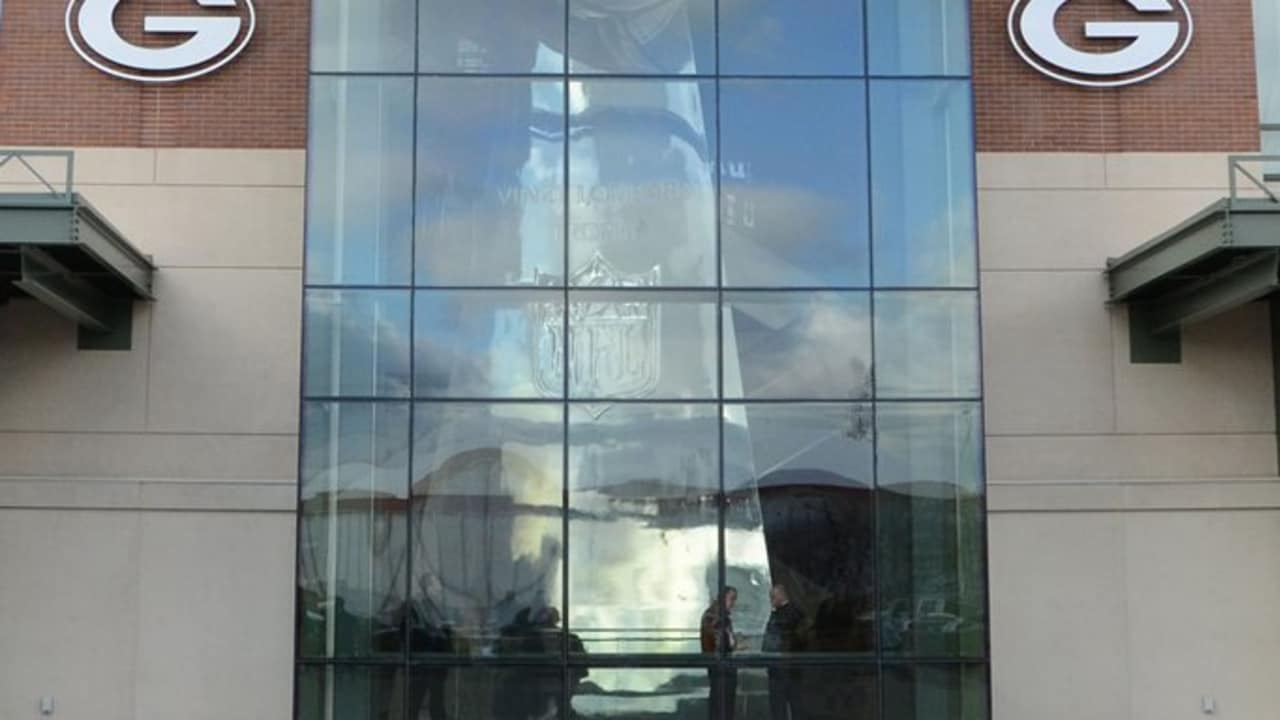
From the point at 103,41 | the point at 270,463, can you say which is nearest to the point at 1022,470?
the point at 270,463

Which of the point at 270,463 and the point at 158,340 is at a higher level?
the point at 158,340

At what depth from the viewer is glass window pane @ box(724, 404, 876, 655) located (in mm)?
15625

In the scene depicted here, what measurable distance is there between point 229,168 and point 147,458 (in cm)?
321

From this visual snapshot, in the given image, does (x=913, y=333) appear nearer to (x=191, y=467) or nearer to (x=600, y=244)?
(x=600, y=244)

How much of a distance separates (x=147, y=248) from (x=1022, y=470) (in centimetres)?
959

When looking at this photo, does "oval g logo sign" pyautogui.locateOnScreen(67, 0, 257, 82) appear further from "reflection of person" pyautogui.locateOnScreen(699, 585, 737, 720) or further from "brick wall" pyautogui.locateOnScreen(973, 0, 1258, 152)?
"brick wall" pyautogui.locateOnScreen(973, 0, 1258, 152)

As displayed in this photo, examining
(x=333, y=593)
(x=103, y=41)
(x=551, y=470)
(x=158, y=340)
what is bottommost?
(x=333, y=593)

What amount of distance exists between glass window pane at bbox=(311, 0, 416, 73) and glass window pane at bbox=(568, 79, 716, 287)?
6.33 ft

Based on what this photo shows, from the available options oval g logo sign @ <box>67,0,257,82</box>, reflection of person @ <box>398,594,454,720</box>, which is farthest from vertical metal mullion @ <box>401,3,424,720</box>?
oval g logo sign @ <box>67,0,257,82</box>

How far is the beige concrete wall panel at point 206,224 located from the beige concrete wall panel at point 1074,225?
7.52 metres

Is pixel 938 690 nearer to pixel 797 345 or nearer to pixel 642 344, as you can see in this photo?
pixel 797 345

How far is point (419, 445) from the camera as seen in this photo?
15.8m

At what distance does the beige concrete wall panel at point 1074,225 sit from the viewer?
16500mm

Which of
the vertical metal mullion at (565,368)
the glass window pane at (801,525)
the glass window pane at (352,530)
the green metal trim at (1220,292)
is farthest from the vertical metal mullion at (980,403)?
the glass window pane at (352,530)
